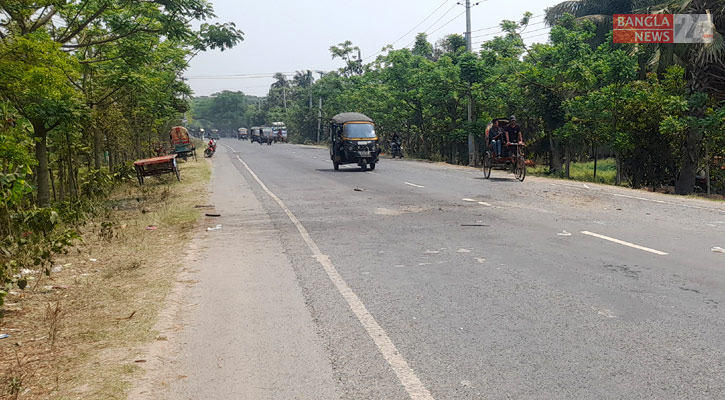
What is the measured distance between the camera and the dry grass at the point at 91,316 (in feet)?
15.9

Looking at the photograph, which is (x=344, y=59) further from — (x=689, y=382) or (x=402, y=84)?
(x=689, y=382)

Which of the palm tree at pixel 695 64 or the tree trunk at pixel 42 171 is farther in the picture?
the palm tree at pixel 695 64

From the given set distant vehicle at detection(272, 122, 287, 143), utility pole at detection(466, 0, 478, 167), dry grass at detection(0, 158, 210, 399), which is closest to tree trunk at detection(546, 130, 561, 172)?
utility pole at detection(466, 0, 478, 167)

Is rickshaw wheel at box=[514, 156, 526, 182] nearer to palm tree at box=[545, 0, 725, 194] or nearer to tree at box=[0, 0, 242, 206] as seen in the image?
palm tree at box=[545, 0, 725, 194]

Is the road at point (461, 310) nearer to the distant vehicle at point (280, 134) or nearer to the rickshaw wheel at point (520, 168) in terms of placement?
the rickshaw wheel at point (520, 168)

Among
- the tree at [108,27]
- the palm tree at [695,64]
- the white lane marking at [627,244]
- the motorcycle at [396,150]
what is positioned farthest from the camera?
the motorcycle at [396,150]

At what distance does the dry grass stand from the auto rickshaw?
1741 cm

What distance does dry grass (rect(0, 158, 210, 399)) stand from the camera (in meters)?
4.83

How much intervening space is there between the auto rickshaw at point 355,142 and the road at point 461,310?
1661 centimetres

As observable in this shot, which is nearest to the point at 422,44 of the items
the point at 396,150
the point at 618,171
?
the point at 396,150

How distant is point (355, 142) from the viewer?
97.9 ft

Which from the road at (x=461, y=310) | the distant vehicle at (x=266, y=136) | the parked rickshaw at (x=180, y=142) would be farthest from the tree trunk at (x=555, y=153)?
the distant vehicle at (x=266, y=136)

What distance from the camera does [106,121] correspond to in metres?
24.2

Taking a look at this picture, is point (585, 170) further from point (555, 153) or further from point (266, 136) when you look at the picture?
point (266, 136)
